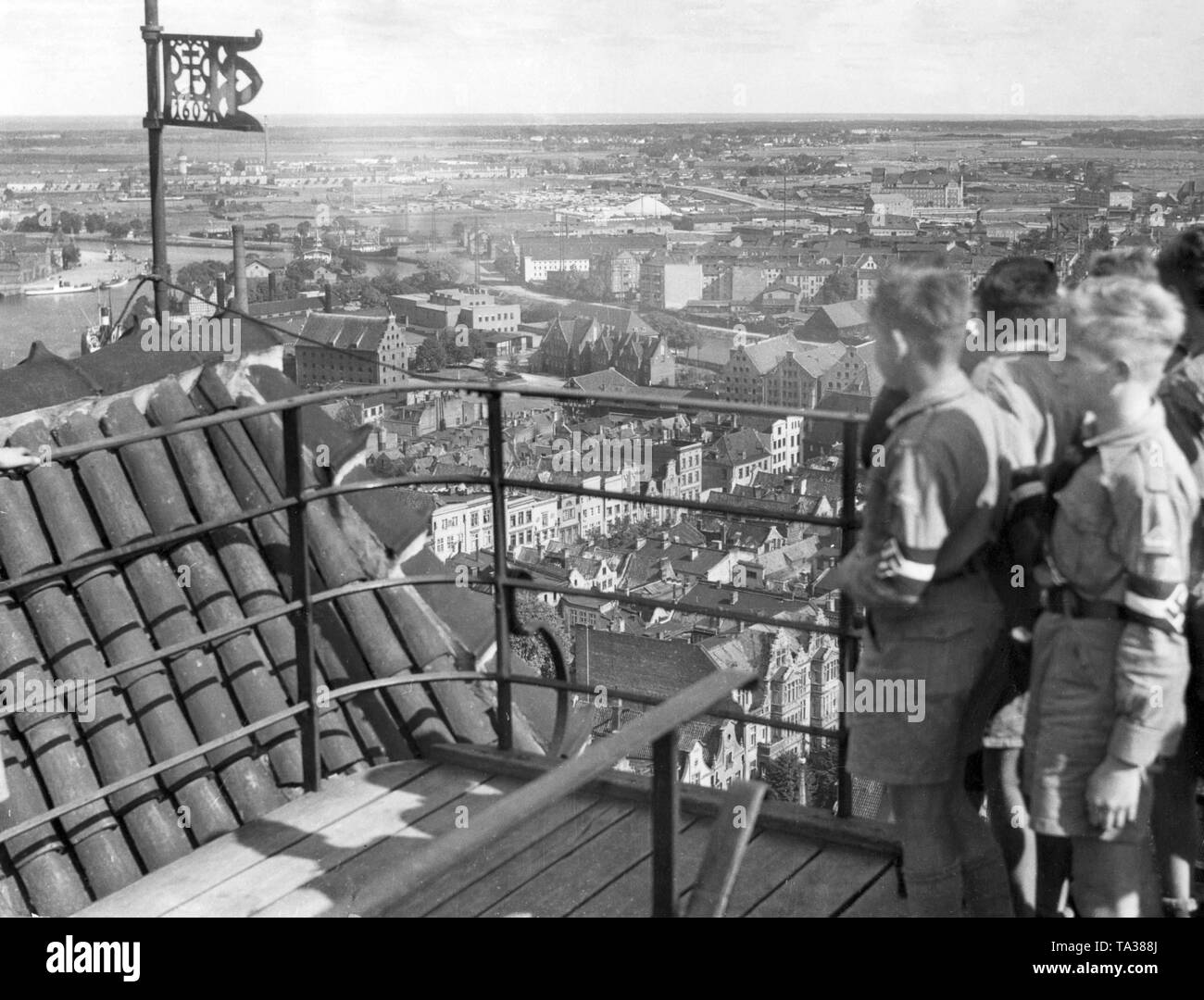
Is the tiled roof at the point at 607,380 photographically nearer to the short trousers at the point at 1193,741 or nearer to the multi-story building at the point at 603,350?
the multi-story building at the point at 603,350

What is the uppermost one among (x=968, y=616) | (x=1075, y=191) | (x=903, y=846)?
(x=1075, y=191)

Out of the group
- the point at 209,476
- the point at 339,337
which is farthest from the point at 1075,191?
the point at 209,476

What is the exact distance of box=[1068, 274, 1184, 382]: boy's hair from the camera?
7.93 ft

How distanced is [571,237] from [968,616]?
2165 cm

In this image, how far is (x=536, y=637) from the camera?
4.46 m

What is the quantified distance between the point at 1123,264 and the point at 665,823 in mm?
1396

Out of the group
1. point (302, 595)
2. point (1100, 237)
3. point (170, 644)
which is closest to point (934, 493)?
point (302, 595)

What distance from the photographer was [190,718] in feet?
13.4

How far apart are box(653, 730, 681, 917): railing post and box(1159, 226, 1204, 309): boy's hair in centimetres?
141

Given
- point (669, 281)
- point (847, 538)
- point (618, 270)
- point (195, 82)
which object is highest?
point (195, 82)

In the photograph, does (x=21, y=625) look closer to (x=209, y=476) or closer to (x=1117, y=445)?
(x=209, y=476)

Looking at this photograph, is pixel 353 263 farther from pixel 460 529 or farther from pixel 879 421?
pixel 879 421
